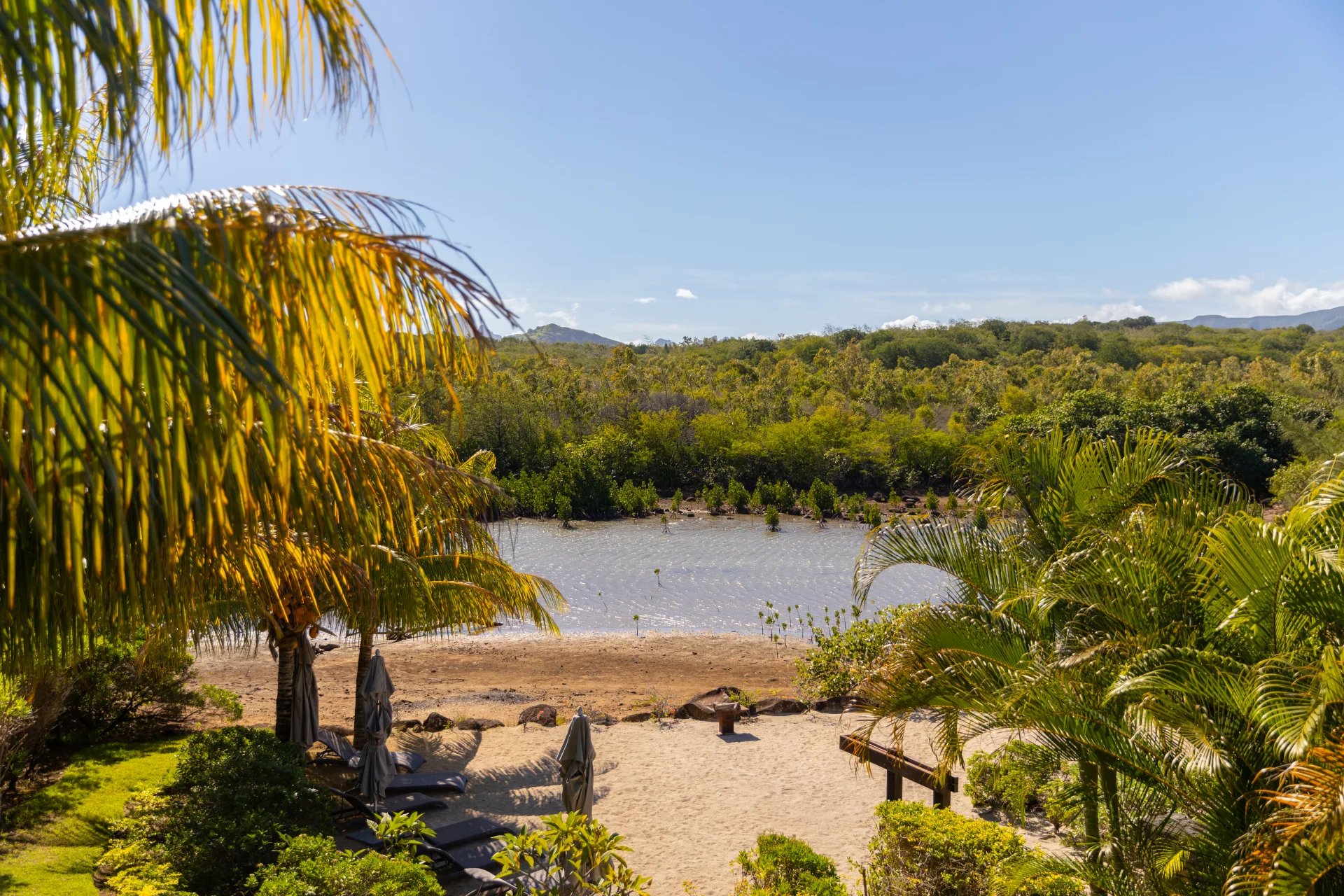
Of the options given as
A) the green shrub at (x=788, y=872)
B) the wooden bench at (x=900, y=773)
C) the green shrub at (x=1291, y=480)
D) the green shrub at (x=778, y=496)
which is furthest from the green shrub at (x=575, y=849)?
the green shrub at (x=778, y=496)

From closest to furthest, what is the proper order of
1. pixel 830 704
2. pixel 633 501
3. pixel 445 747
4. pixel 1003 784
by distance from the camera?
pixel 1003 784 → pixel 445 747 → pixel 830 704 → pixel 633 501

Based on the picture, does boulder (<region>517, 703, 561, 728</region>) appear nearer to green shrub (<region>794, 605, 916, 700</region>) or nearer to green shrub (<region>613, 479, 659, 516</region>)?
green shrub (<region>794, 605, 916, 700</region>)

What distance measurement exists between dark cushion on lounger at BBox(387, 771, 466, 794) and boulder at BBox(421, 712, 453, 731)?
6.96ft

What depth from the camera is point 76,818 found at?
6664 millimetres

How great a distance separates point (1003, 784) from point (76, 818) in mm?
7243

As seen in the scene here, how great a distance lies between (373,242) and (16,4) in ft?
2.45

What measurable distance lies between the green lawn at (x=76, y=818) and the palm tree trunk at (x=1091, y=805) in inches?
229

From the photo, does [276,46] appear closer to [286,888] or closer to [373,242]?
[373,242]

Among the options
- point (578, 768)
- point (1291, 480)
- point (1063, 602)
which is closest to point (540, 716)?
point (578, 768)

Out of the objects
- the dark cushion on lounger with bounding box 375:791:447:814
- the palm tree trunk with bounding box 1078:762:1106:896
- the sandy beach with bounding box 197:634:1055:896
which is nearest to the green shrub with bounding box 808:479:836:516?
the sandy beach with bounding box 197:634:1055:896

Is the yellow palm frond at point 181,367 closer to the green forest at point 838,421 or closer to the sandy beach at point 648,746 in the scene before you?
the sandy beach at point 648,746

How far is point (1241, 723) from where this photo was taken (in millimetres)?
3732

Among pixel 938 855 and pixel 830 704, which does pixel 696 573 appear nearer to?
pixel 830 704

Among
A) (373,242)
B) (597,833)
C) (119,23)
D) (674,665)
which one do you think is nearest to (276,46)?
(119,23)
